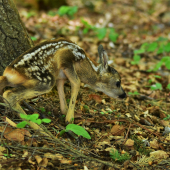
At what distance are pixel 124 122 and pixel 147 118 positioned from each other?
0.62 m

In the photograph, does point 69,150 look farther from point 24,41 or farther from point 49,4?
point 49,4

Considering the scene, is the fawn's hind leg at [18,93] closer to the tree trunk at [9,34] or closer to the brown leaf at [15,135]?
the brown leaf at [15,135]

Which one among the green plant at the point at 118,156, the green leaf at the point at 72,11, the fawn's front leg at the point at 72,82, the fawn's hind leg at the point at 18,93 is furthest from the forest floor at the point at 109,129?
the green leaf at the point at 72,11

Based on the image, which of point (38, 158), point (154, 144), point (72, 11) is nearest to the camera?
point (38, 158)

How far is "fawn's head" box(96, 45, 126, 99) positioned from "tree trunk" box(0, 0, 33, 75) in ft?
4.53

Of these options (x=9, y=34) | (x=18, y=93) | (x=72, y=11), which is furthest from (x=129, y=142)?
(x=72, y=11)

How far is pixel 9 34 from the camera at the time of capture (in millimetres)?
3889

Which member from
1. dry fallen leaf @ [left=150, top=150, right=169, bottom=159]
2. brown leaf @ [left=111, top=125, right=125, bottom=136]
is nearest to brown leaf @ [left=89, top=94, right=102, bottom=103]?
brown leaf @ [left=111, top=125, right=125, bottom=136]

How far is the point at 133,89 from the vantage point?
5746 mm

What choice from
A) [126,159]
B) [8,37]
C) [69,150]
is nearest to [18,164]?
[69,150]

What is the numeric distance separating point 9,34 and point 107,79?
1837 millimetres

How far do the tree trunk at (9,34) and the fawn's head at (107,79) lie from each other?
1379mm

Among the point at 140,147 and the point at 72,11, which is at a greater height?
the point at 72,11

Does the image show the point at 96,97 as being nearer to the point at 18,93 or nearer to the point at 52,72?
the point at 52,72
